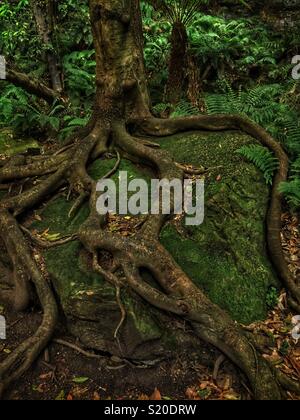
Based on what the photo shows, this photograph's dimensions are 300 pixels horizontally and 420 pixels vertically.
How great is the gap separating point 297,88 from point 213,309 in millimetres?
5684

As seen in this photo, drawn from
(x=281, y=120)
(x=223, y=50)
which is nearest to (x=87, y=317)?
(x=281, y=120)

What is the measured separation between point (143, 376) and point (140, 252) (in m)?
1.23

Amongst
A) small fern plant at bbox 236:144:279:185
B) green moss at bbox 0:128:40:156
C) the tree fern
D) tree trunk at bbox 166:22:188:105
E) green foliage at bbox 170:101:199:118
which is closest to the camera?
the tree fern

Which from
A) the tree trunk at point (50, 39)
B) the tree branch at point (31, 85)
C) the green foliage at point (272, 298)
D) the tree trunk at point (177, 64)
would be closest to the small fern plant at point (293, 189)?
the green foliage at point (272, 298)

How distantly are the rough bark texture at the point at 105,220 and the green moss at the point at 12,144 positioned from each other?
175cm

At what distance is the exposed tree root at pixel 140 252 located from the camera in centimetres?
377

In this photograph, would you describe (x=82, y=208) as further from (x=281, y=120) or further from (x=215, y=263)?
(x=281, y=120)

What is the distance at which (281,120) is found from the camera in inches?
240

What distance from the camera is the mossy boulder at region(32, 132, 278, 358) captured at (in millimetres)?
4031

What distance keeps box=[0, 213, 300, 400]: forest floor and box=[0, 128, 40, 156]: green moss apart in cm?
439

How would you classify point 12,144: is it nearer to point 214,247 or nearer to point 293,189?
point 214,247

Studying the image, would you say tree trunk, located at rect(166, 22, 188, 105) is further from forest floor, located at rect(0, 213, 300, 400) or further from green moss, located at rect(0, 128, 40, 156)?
forest floor, located at rect(0, 213, 300, 400)

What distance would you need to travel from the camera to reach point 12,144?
787cm

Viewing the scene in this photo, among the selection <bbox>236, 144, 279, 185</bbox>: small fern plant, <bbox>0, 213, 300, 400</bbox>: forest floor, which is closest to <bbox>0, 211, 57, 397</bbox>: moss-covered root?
<bbox>0, 213, 300, 400</bbox>: forest floor
